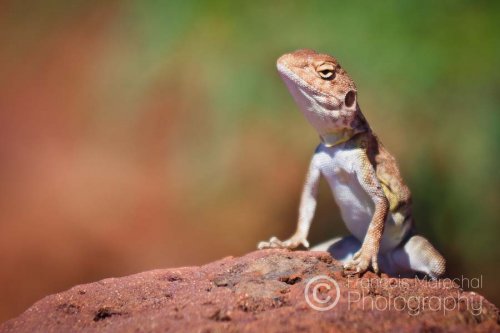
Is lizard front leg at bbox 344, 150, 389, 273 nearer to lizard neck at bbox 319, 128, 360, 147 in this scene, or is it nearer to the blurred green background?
lizard neck at bbox 319, 128, 360, 147

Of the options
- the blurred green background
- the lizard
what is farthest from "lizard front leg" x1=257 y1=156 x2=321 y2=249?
the blurred green background

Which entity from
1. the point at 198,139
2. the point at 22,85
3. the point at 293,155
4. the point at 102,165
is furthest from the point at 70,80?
the point at 293,155

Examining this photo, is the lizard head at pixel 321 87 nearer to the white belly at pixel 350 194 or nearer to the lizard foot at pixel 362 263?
the white belly at pixel 350 194

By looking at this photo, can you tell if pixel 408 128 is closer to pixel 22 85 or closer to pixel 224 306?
pixel 224 306

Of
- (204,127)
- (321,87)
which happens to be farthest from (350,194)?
(204,127)

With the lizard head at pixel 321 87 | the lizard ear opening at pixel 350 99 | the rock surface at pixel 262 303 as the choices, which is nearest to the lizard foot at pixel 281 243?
the rock surface at pixel 262 303
